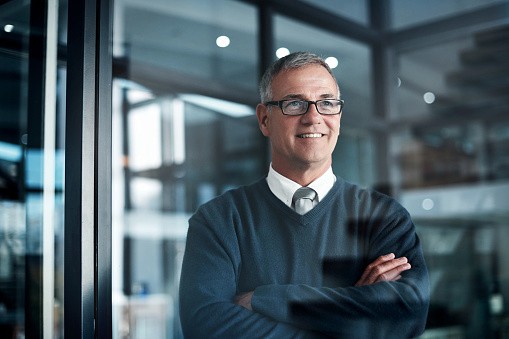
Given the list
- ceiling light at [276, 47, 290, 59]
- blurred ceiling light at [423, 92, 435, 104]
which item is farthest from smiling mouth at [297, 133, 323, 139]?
blurred ceiling light at [423, 92, 435, 104]

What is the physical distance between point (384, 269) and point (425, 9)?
2.57 feet

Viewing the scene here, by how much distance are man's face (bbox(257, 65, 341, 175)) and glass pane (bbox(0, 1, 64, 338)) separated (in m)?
0.84

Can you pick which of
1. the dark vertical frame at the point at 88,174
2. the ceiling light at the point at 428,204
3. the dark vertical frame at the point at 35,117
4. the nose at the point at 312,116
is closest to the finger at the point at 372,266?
the ceiling light at the point at 428,204

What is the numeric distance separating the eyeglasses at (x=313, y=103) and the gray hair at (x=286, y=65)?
0.19 ft

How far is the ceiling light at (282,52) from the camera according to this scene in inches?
63.4

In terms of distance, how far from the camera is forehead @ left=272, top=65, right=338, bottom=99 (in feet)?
4.96

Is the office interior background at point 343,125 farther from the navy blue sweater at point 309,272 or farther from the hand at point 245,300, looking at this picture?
the hand at point 245,300

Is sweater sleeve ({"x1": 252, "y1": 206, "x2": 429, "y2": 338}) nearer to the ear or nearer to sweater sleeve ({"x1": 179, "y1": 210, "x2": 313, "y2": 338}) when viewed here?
sweater sleeve ({"x1": 179, "y1": 210, "x2": 313, "y2": 338})

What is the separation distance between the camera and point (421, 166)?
1.78 meters

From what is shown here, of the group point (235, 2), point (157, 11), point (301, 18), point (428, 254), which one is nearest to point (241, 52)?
Result: point (235, 2)

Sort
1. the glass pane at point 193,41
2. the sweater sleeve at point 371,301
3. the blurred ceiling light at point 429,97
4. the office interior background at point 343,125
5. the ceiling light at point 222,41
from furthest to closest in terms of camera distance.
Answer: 1. the ceiling light at point 222,41
2. the glass pane at point 193,41
3. the blurred ceiling light at point 429,97
4. the office interior background at point 343,125
5. the sweater sleeve at point 371,301

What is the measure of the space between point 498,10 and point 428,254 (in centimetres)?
75

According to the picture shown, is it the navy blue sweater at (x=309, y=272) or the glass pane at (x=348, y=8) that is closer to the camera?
the navy blue sweater at (x=309, y=272)

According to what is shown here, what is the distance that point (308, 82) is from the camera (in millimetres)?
1520
